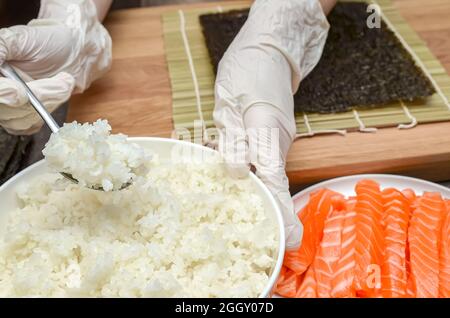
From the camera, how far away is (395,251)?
4.00ft

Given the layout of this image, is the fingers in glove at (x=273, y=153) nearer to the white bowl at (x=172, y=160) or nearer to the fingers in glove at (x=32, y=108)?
the white bowl at (x=172, y=160)

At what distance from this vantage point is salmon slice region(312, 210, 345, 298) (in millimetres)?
1195

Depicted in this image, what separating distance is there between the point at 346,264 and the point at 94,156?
61 cm

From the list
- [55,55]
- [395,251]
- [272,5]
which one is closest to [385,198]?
[395,251]

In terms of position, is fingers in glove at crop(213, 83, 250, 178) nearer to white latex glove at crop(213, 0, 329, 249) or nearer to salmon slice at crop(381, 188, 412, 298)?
white latex glove at crop(213, 0, 329, 249)

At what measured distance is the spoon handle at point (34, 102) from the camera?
118cm

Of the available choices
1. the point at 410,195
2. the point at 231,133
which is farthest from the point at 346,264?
the point at 231,133

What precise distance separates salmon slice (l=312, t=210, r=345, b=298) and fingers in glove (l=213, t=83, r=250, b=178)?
0.87 ft

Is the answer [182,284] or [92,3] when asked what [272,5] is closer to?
[92,3]

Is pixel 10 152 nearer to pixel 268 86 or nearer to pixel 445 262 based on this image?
pixel 268 86

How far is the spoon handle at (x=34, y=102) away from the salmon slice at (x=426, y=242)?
85cm

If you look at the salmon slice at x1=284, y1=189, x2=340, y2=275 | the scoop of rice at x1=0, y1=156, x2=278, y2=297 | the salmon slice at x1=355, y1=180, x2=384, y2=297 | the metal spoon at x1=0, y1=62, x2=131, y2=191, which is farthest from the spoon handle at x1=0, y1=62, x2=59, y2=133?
the salmon slice at x1=355, y1=180, x2=384, y2=297

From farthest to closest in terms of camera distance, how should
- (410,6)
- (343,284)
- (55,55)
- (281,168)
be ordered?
(410,6)
(55,55)
(281,168)
(343,284)
